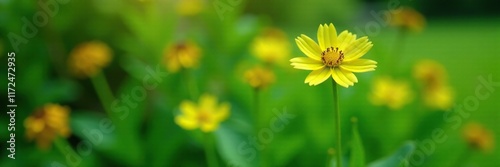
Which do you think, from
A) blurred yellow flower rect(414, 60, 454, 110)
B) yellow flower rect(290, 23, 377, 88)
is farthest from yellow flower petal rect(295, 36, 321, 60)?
blurred yellow flower rect(414, 60, 454, 110)

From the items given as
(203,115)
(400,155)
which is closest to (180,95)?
(203,115)

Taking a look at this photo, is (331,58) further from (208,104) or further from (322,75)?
(208,104)

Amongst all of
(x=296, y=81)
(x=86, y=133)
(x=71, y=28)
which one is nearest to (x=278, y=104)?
(x=296, y=81)

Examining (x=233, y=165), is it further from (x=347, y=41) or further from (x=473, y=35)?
(x=473, y=35)

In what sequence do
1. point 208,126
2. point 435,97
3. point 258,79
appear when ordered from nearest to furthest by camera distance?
point 258,79 → point 208,126 → point 435,97

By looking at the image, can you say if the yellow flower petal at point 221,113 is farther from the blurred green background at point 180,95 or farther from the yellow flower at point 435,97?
the yellow flower at point 435,97

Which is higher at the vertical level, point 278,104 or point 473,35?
point 473,35
